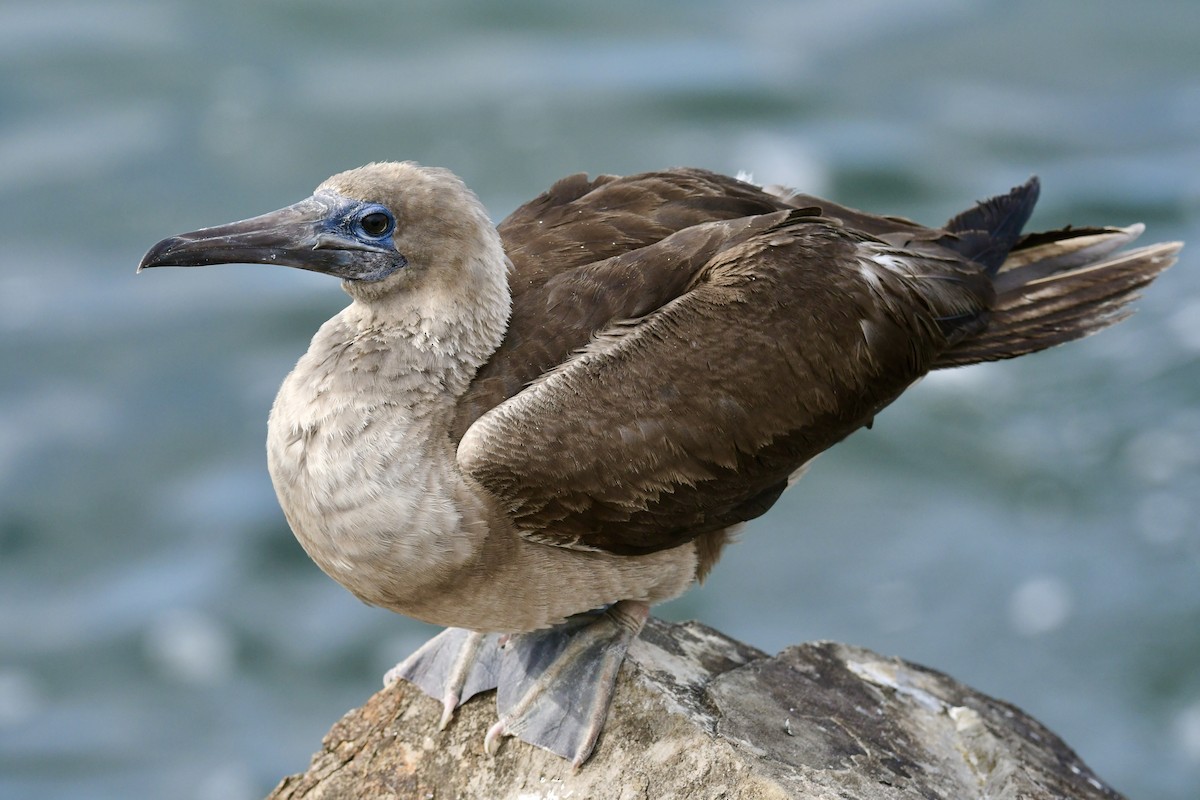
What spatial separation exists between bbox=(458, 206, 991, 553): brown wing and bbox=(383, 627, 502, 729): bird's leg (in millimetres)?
895

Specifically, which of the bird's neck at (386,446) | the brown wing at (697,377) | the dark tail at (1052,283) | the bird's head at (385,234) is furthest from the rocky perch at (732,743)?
the bird's head at (385,234)

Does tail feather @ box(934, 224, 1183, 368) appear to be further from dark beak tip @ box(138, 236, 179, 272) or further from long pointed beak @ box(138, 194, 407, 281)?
dark beak tip @ box(138, 236, 179, 272)

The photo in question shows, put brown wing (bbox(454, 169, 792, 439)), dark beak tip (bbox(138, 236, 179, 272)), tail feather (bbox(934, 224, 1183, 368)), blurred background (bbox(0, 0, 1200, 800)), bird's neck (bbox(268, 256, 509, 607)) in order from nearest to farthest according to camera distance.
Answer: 1. dark beak tip (bbox(138, 236, 179, 272))
2. bird's neck (bbox(268, 256, 509, 607))
3. brown wing (bbox(454, 169, 792, 439))
4. tail feather (bbox(934, 224, 1183, 368))
5. blurred background (bbox(0, 0, 1200, 800))

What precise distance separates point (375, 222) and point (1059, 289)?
3.11 m

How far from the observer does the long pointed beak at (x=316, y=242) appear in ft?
17.4

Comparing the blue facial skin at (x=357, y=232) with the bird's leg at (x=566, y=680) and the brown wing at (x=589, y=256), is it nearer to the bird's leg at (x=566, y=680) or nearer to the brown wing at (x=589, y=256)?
the brown wing at (x=589, y=256)

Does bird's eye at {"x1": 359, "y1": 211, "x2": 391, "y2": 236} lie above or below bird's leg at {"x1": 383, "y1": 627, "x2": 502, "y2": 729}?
above

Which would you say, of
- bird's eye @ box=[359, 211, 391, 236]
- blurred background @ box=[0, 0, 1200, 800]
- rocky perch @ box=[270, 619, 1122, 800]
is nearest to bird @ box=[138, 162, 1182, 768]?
bird's eye @ box=[359, 211, 391, 236]

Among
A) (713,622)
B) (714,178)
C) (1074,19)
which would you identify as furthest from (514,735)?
(1074,19)

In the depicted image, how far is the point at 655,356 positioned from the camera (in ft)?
17.7

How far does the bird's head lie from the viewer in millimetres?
5352

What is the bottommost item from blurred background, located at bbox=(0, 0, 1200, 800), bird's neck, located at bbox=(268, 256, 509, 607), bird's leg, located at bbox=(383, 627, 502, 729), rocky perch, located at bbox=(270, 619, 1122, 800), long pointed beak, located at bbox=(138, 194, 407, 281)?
rocky perch, located at bbox=(270, 619, 1122, 800)

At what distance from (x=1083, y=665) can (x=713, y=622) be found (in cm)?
257

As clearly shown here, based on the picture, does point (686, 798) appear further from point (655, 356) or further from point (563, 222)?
point (563, 222)
